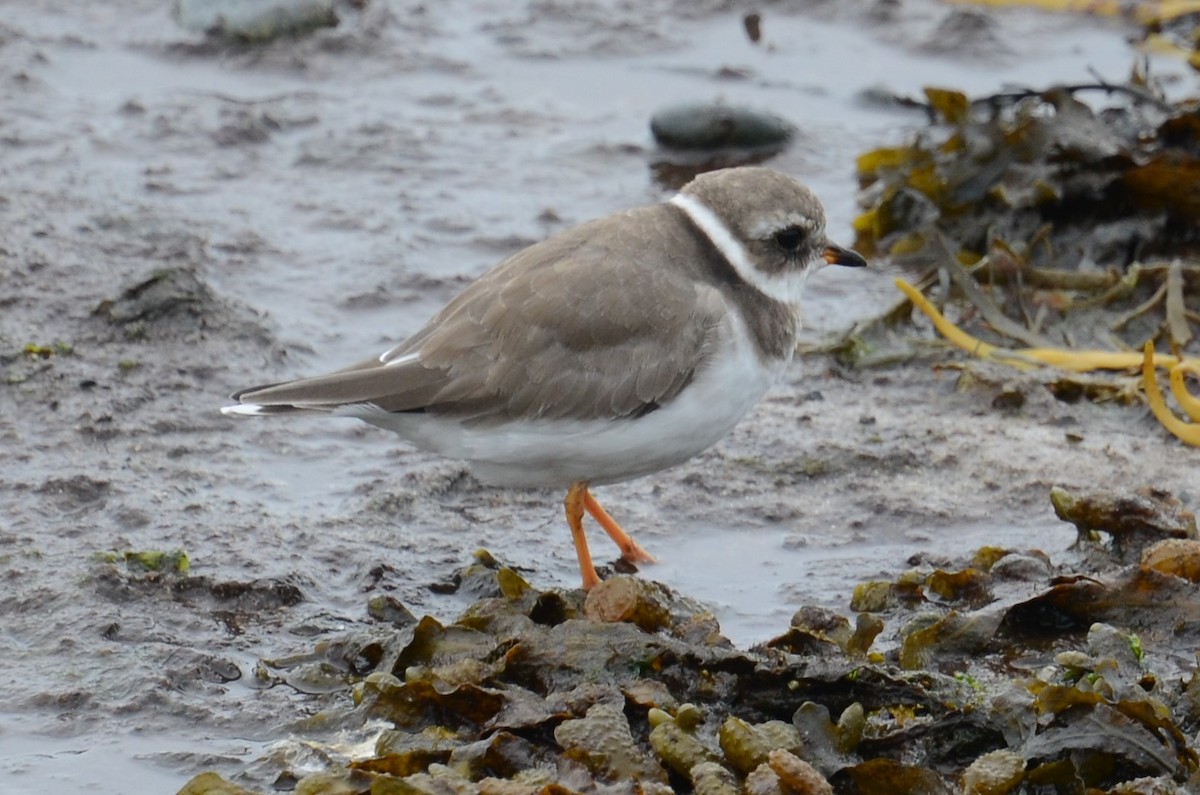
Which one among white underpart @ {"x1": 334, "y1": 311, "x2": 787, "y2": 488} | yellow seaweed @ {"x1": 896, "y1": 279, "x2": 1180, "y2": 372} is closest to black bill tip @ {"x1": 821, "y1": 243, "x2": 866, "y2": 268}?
white underpart @ {"x1": 334, "y1": 311, "x2": 787, "y2": 488}

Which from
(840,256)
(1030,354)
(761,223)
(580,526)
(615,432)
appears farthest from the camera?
(1030,354)

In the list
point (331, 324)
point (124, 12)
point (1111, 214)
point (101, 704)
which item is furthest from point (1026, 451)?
point (124, 12)

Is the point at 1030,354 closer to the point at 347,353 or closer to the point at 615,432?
the point at 615,432

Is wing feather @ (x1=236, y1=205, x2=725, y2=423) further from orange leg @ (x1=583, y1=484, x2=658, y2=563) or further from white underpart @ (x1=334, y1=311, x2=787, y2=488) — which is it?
orange leg @ (x1=583, y1=484, x2=658, y2=563)

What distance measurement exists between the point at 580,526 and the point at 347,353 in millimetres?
2241

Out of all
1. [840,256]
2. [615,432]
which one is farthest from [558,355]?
[840,256]

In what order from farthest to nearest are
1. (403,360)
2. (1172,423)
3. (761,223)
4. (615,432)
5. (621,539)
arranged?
(1172,423) < (621,539) < (761,223) < (403,360) < (615,432)

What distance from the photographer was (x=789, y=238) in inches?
235

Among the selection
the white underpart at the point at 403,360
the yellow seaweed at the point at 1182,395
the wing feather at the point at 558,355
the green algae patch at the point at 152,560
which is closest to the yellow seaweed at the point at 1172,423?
the yellow seaweed at the point at 1182,395

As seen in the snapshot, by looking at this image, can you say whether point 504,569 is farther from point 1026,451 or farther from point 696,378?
point 1026,451

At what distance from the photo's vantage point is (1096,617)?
5.16m

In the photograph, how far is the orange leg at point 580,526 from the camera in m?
5.64

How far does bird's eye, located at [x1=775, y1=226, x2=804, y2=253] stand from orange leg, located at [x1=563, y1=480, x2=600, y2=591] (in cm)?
113

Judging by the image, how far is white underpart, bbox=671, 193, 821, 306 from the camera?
19.3 feet
